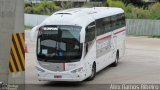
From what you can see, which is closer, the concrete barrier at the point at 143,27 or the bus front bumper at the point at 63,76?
the bus front bumper at the point at 63,76

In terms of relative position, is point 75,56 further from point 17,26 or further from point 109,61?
point 17,26

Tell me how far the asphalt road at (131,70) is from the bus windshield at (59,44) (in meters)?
1.34

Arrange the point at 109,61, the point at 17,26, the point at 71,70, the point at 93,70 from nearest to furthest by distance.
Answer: the point at 17,26, the point at 71,70, the point at 93,70, the point at 109,61

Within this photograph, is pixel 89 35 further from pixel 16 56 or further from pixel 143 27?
pixel 143 27

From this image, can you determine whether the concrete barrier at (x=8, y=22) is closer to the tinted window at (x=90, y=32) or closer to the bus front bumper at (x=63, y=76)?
the bus front bumper at (x=63, y=76)

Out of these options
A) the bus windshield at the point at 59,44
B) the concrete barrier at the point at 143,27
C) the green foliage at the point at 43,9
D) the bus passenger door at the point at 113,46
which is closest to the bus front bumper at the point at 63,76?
the bus windshield at the point at 59,44

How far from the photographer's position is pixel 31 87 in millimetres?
18000

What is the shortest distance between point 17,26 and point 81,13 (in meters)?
8.87

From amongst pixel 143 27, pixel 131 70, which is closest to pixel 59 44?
pixel 131 70

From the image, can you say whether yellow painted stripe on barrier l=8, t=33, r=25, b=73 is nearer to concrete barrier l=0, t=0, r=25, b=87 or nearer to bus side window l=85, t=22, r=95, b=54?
concrete barrier l=0, t=0, r=25, b=87

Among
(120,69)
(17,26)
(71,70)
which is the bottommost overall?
(120,69)

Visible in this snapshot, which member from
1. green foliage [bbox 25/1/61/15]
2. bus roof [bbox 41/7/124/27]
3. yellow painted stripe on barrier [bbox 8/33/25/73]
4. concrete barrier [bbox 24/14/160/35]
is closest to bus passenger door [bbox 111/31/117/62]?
bus roof [bbox 41/7/124/27]

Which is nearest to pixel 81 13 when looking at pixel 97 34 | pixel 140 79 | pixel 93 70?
pixel 97 34

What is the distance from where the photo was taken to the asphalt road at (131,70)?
1967 centimetres
